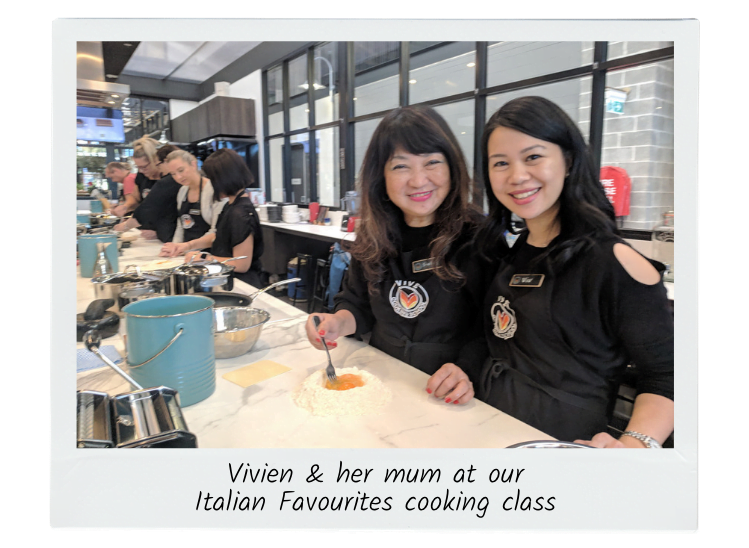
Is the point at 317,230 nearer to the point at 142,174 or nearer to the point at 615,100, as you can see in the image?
the point at 142,174

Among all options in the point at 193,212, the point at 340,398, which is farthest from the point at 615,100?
the point at 193,212

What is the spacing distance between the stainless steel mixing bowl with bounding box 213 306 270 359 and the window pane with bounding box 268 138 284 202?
0.97 feet

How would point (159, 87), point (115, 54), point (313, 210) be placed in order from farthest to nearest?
point (313, 210) → point (159, 87) → point (115, 54)

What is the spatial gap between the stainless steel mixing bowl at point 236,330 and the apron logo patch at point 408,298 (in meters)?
0.29

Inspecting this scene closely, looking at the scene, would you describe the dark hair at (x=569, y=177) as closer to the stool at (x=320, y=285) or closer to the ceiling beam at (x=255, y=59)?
the ceiling beam at (x=255, y=59)

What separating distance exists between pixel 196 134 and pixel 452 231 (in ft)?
2.04

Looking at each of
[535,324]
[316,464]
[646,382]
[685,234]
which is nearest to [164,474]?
[316,464]

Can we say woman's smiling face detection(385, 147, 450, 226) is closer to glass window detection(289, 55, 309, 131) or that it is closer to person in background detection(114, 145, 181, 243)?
glass window detection(289, 55, 309, 131)

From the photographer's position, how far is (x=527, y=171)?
658 mm

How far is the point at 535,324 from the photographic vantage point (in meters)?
0.69

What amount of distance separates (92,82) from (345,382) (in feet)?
2.09

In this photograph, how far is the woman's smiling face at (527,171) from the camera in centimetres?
65

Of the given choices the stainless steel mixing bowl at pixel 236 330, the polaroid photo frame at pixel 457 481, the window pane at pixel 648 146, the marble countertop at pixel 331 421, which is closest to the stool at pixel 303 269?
the stainless steel mixing bowl at pixel 236 330

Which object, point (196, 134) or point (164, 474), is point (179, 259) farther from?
point (164, 474)
